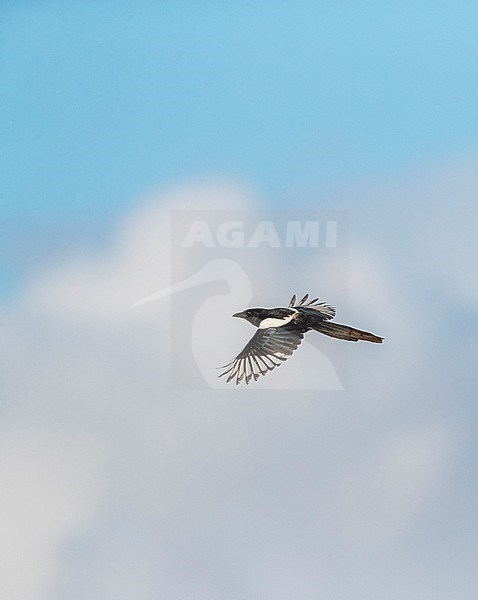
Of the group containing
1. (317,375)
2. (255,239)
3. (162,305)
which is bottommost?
(317,375)

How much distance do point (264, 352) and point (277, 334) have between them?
7cm

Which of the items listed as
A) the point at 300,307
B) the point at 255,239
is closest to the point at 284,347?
the point at 300,307

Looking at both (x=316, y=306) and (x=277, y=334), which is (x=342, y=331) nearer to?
(x=316, y=306)

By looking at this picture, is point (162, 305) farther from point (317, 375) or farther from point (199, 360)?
point (317, 375)

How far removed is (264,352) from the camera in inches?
125

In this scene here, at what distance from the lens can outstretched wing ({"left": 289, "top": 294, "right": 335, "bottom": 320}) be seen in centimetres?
323

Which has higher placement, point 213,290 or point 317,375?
point 213,290

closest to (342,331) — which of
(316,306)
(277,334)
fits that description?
(316,306)

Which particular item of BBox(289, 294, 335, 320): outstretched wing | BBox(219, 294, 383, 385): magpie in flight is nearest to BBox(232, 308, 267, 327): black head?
BBox(219, 294, 383, 385): magpie in flight

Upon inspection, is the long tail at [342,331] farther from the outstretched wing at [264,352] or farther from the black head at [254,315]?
the black head at [254,315]

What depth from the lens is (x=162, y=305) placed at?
11.0ft

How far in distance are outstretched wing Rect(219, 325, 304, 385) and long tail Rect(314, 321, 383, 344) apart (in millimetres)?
75

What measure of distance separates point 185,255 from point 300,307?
1.51 ft

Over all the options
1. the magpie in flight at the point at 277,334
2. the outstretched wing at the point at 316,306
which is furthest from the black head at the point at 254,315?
the outstretched wing at the point at 316,306
